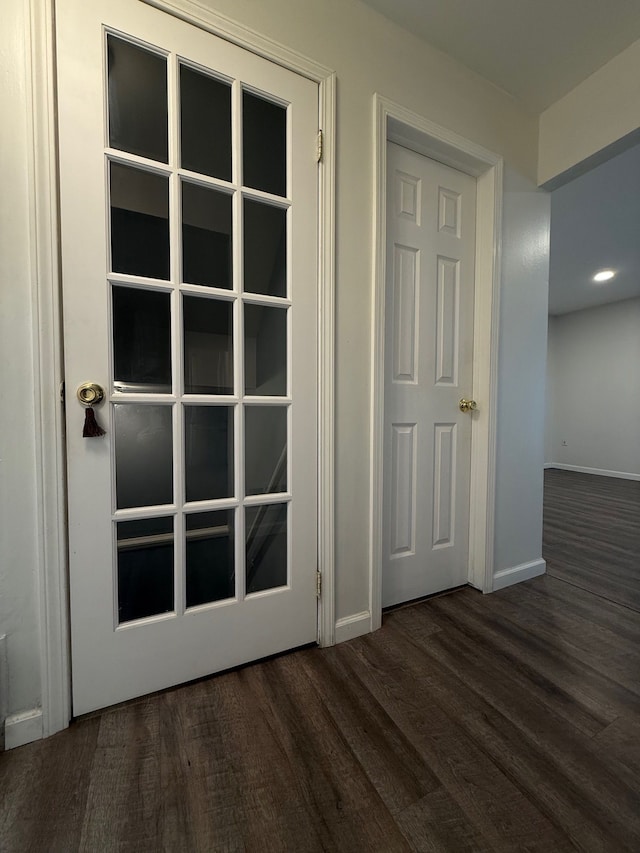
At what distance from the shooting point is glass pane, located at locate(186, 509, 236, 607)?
1.17 meters

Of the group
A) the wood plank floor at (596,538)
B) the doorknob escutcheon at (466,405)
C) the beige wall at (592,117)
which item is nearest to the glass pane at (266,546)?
the doorknob escutcheon at (466,405)

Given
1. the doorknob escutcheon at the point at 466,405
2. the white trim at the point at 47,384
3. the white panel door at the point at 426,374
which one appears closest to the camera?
the white trim at the point at 47,384

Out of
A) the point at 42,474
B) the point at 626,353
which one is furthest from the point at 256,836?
the point at 626,353

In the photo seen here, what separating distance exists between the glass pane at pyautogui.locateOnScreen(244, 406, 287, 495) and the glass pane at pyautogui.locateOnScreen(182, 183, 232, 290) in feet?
1.52

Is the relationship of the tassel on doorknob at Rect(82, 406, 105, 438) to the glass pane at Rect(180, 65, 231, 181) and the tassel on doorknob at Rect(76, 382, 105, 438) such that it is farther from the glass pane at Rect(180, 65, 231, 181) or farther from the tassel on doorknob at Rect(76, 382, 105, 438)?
the glass pane at Rect(180, 65, 231, 181)

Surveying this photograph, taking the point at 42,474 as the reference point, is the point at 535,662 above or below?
below

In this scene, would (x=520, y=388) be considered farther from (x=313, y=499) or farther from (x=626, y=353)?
(x=626, y=353)

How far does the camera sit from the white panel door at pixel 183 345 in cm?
99

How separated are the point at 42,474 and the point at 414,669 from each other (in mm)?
1381

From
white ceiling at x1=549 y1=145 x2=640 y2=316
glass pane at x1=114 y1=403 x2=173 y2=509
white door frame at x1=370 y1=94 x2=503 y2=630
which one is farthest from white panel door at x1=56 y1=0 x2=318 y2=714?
white ceiling at x1=549 y1=145 x2=640 y2=316

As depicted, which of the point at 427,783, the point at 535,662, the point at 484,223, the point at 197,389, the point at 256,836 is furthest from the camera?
the point at 484,223

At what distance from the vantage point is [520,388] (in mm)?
1826

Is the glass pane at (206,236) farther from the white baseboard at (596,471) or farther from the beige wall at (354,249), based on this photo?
the white baseboard at (596,471)

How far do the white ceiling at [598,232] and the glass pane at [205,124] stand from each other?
2.43 meters
